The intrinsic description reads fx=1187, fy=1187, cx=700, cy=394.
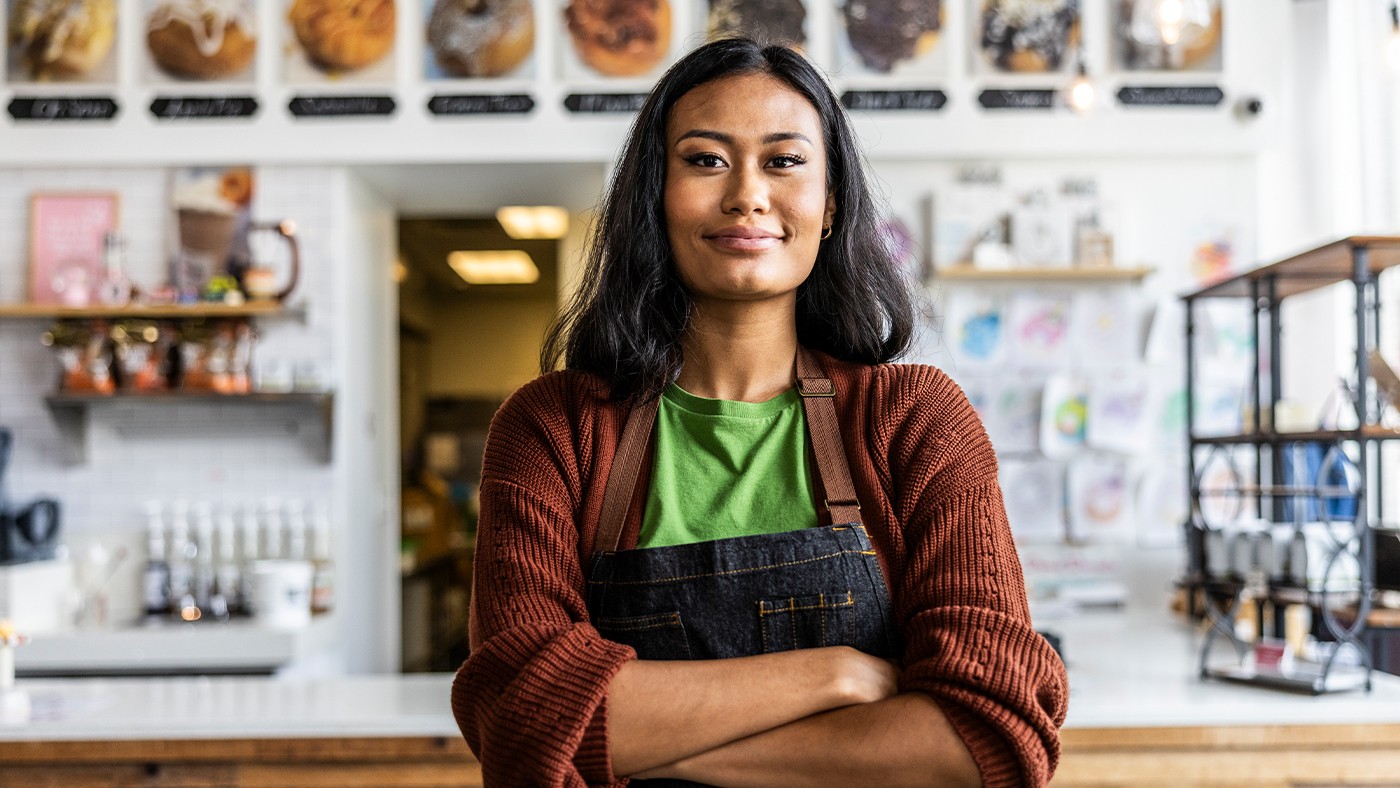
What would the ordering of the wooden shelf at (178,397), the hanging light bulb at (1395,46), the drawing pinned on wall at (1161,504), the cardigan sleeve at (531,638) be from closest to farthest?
the cardigan sleeve at (531,638), the hanging light bulb at (1395,46), the wooden shelf at (178,397), the drawing pinned on wall at (1161,504)

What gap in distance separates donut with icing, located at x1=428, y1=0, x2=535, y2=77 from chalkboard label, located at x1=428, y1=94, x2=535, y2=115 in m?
0.10

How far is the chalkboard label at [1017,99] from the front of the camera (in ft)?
14.7

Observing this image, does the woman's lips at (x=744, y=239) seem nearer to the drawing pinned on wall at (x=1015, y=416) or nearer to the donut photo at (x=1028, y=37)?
the drawing pinned on wall at (x=1015, y=416)

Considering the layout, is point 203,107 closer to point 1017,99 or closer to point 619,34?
point 619,34

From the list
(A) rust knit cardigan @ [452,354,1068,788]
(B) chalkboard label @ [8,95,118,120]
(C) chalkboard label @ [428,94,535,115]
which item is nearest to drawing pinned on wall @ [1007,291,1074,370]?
(C) chalkboard label @ [428,94,535,115]

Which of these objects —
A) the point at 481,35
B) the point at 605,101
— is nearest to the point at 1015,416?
the point at 605,101

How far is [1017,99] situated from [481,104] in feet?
6.66

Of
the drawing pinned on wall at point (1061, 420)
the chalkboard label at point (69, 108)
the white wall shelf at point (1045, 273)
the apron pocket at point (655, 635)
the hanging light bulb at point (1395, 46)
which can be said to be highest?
the chalkboard label at point (69, 108)

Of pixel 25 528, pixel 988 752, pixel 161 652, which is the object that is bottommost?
pixel 161 652

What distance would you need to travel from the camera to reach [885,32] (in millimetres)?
4527

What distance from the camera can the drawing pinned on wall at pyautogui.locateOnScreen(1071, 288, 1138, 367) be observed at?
4504 millimetres

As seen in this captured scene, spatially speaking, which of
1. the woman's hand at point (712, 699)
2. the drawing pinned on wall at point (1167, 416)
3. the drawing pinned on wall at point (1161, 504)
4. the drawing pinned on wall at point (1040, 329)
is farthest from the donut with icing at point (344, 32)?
the woman's hand at point (712, 699)

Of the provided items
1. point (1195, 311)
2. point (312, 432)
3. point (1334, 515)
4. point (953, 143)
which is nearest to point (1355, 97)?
point (1195, 311)

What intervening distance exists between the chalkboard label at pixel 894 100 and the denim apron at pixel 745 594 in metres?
3.41
